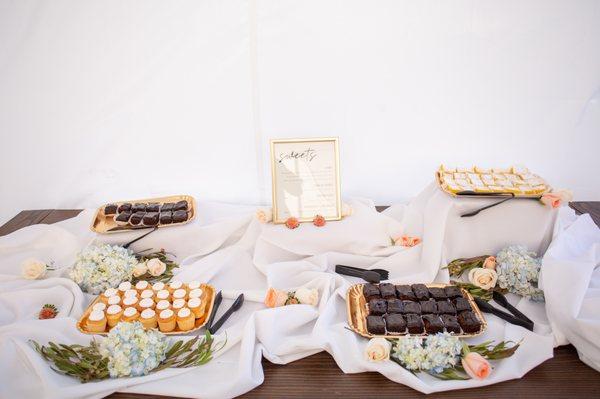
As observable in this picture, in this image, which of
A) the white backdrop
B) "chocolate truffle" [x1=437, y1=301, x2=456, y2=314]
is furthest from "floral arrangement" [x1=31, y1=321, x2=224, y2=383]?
the white backdrop

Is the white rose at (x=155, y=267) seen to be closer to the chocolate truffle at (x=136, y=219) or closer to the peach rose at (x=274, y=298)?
the chocolate truffle at (x=136, y=219)

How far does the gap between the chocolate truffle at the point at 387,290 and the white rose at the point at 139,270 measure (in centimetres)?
101

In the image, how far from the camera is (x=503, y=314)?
172 cm

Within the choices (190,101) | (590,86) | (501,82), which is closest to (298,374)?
(190,101)

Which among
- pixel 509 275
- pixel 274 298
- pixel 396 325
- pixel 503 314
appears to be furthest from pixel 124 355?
pixel 509 275

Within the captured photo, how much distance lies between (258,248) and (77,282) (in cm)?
78

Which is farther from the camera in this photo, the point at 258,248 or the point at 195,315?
the point at 258,248

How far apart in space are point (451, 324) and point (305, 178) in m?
0.90

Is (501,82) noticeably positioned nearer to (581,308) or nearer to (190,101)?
(581,308)

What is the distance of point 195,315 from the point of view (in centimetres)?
169

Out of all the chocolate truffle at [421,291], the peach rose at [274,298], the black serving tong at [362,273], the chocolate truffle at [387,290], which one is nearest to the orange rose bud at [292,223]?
the black serving tong at [362,273]

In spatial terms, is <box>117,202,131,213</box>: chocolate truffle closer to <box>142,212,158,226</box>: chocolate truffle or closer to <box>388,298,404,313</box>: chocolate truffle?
<box>142,212,158,226</box>: chocolate truffle

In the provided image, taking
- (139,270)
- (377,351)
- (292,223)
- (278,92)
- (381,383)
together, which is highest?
(278,92)

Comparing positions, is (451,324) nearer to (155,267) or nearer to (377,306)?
(377,306)
